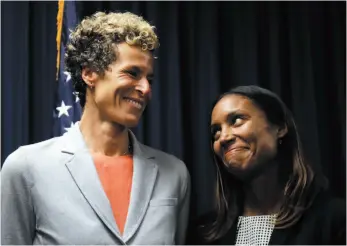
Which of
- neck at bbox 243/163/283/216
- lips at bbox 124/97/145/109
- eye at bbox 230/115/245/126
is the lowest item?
neck at bbox 243/163/283/216

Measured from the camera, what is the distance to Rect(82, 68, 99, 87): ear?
1516 mm

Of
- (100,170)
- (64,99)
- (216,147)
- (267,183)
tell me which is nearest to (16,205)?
(100,170)

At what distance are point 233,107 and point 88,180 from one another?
1.78ft

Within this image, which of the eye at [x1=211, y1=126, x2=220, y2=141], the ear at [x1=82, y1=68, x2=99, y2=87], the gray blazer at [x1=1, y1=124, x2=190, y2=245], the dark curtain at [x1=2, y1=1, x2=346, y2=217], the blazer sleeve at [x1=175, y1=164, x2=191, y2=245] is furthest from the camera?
the dark curtain at [x1=2, y1=1, x2=346, y2=217]

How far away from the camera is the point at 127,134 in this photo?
1597 mm

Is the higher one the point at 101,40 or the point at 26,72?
the point at 101,40

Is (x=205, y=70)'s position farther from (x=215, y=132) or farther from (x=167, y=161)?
(x=167, y=161)

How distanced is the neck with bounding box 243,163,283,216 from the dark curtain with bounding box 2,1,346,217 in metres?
0.16

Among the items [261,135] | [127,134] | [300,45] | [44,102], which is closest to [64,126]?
[44,102]

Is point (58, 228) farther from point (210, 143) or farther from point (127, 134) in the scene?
point (210, 143)

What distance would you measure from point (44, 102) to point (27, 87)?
0.26 feet

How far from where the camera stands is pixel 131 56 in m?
1.50

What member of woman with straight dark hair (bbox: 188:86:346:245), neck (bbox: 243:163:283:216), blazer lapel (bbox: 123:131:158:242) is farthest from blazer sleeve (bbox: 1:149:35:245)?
neck (bbox: 243:163:283:216)

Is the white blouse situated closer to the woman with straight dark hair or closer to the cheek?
the woman with straight dark hair
